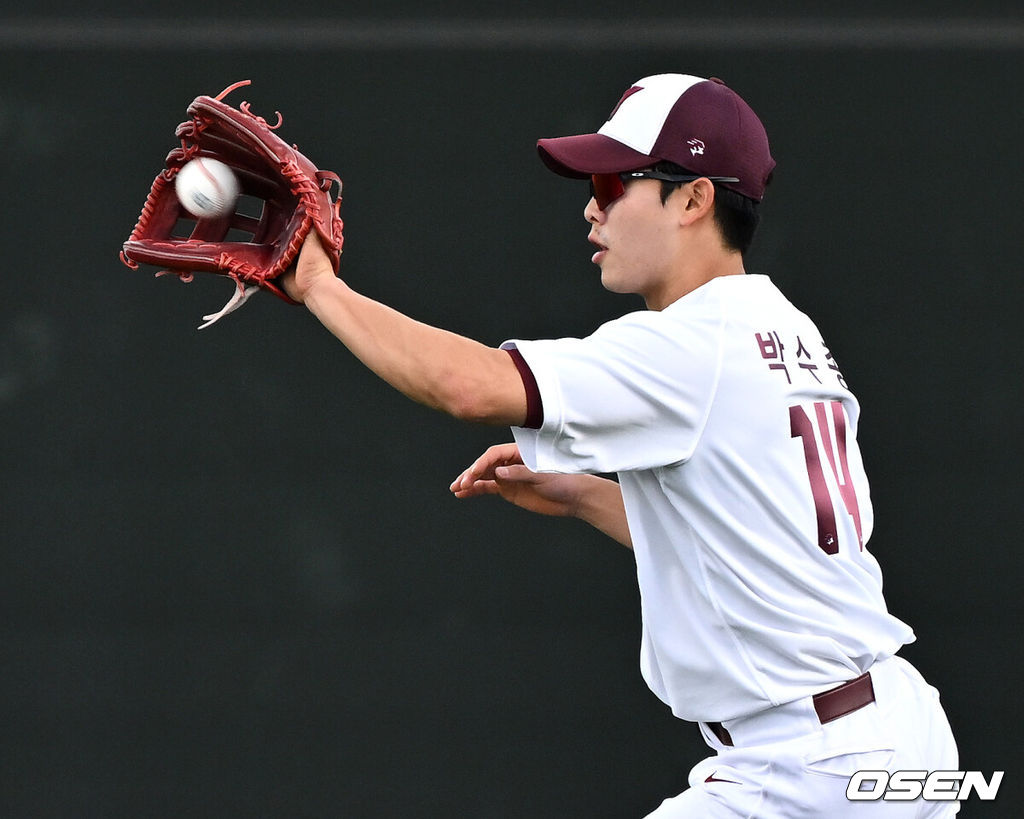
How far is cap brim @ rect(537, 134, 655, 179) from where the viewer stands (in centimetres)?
197

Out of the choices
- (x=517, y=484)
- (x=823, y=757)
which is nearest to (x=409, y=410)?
(x=517, y=484)

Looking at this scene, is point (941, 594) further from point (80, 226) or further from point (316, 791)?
point (80, 226)

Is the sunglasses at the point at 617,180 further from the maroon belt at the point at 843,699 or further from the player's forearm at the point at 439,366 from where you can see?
the maroon belt at the point at 843,699

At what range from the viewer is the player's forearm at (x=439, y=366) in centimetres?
171

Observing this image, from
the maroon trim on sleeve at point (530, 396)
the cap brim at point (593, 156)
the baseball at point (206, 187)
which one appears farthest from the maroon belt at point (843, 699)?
the baseball at point (206, 187)

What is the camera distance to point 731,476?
1.81 metres

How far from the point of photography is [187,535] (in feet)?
10.3

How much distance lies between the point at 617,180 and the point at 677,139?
0.35 ft

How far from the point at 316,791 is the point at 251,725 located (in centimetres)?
22

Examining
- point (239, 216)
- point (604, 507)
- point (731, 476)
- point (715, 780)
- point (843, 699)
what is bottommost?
point (715, 780)

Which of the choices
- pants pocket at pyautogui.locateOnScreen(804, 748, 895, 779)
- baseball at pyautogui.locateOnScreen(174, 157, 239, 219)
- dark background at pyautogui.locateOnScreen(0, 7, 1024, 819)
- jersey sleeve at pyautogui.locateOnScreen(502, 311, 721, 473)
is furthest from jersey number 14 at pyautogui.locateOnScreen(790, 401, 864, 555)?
dark background at pyautogui.locateOnScreen(0, 7, 1024, 819)

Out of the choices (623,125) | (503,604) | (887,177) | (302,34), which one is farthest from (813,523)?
(302,34)

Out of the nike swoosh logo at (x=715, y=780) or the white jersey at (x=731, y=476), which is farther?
the nike swoosh logo at (x=715, y=780)

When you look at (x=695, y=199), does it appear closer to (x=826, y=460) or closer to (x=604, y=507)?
(x=826, y=460)
